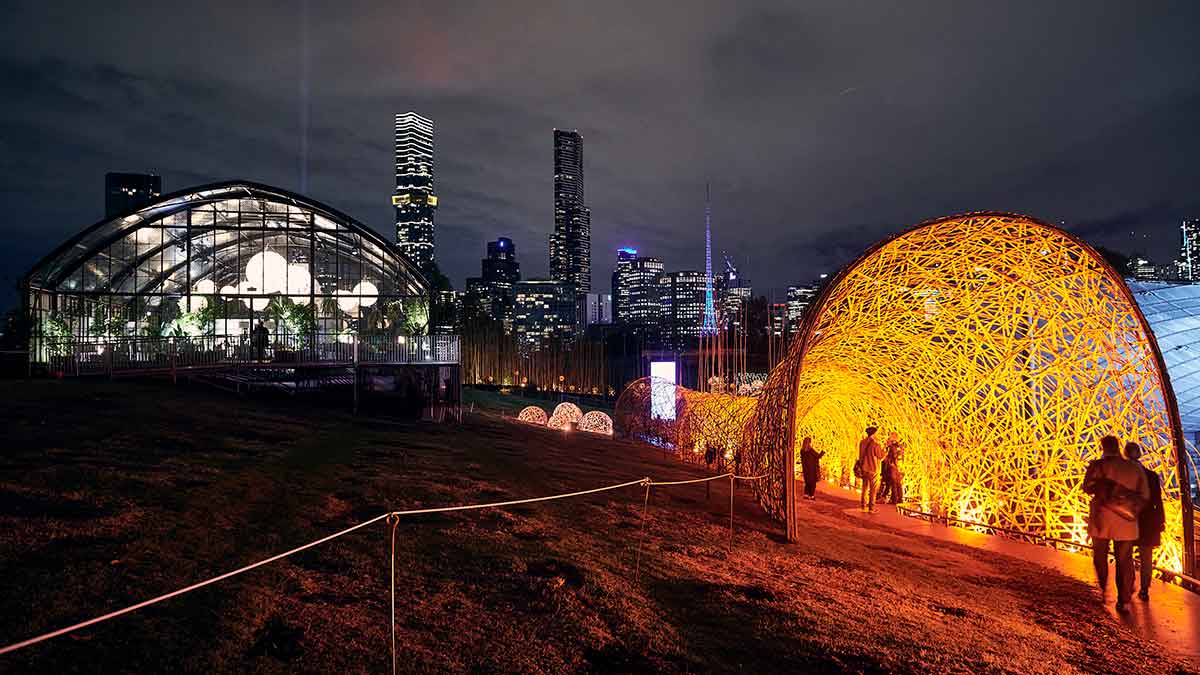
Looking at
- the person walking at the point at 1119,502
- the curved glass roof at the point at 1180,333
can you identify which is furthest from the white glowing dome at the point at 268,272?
the curved glass roof at the point at 1180,333

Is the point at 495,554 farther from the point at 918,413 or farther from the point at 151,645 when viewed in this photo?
A: the point at 918,413

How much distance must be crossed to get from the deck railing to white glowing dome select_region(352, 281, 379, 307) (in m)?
2.27

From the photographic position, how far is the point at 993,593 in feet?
26.0

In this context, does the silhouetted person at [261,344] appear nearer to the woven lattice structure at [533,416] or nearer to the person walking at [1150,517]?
the woven lattice structure at [533,416]

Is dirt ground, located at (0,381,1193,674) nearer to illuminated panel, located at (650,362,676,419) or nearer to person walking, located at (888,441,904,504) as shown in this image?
person walking, located at (888,441,904,504)

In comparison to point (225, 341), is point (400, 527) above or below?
below

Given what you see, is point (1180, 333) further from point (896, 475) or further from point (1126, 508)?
point (1126, 508)

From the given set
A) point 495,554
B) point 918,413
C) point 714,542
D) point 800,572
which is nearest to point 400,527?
point 495,554

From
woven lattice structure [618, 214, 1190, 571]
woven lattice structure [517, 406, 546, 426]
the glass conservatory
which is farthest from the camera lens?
woven lattice structure [517, 406, 546, 426]

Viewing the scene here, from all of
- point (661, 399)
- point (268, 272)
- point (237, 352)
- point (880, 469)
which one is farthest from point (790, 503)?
point (268, 272)

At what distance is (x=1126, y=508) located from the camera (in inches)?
287

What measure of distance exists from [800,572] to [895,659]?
251cm

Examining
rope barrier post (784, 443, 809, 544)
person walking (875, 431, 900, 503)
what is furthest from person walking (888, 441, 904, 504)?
rope barrier post (784, 443, 809, 544)

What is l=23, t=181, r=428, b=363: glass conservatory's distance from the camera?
77.6 feet
